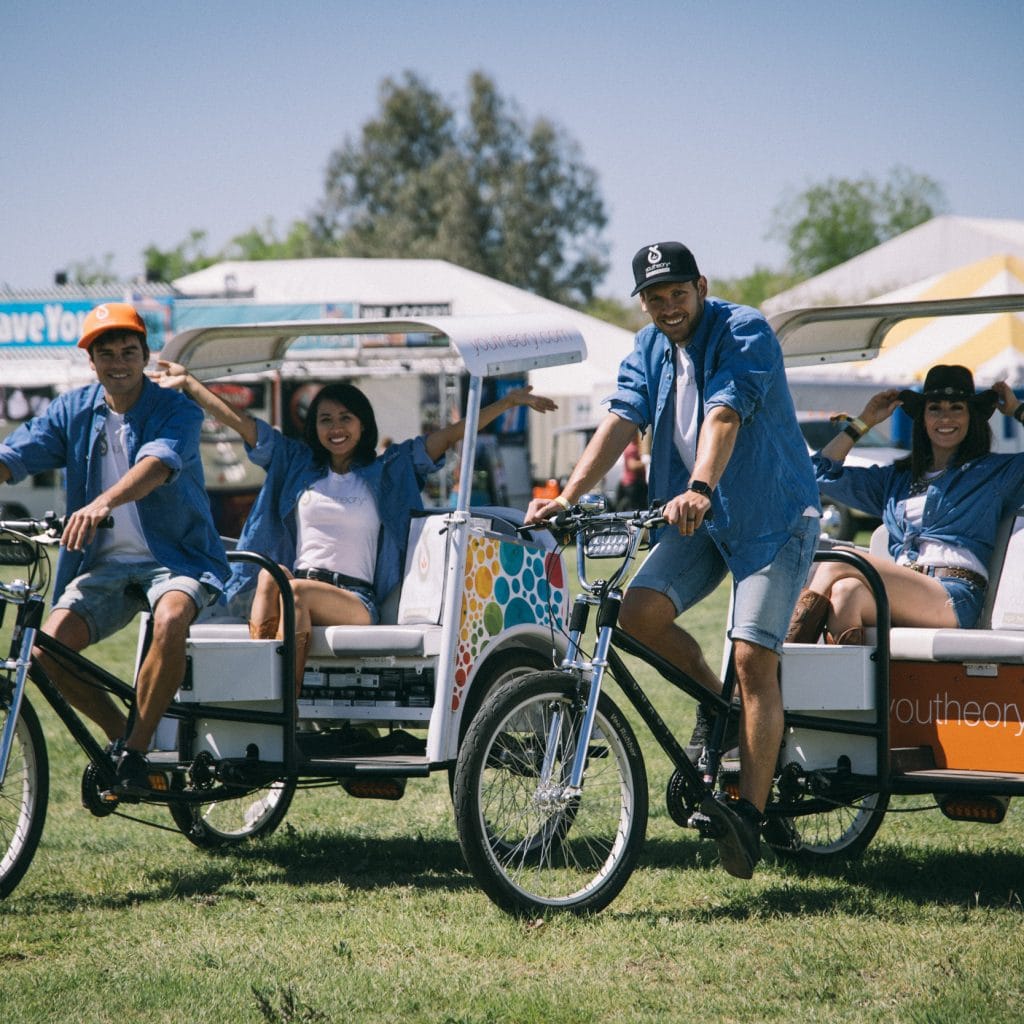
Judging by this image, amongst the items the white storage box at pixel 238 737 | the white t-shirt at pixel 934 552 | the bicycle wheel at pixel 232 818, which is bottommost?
the bicycle wheel at pixel 232 818

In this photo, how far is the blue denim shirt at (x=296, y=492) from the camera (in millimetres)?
5570

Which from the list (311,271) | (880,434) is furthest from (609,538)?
(311,271)

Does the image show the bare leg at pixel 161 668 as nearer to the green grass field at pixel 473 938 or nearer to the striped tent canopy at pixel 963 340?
the green grass field at pixel 473 938

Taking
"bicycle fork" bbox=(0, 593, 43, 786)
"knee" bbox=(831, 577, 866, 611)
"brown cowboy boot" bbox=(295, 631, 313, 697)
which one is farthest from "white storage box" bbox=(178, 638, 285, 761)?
"knee" bbox=(831, 577, 866, 611)

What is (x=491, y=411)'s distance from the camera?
530 cm

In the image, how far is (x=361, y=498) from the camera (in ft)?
18.3

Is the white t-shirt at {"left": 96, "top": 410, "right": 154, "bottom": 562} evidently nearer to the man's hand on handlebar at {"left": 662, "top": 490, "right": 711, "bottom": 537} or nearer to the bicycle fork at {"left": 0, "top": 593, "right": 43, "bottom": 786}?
the bicycle fork at {"left": 0, "top": 593, "right": 43, "bottom": 786}

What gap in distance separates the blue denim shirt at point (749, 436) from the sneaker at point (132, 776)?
1806 mm

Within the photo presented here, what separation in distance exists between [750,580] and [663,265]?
0.95m

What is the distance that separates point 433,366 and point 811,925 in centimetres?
1644

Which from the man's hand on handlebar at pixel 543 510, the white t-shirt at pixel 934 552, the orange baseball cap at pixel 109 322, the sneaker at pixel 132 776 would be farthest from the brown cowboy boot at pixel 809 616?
the orange baseball cap at pixel 109 322

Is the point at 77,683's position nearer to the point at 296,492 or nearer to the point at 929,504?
the point at 296,492

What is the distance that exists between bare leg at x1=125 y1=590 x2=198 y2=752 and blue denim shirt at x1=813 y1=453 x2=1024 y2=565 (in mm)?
2325

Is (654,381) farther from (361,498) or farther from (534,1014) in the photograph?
(534,1014)
